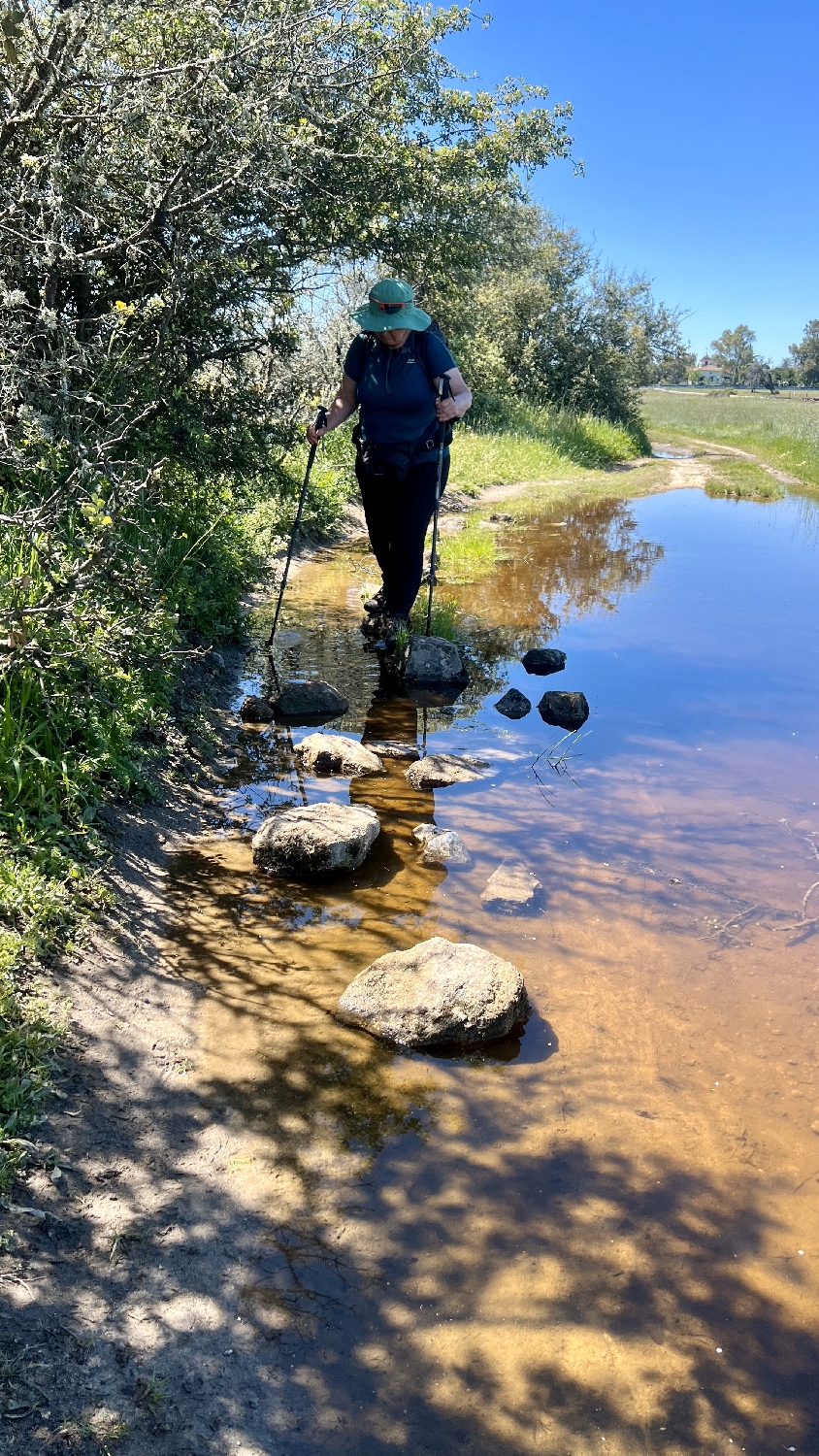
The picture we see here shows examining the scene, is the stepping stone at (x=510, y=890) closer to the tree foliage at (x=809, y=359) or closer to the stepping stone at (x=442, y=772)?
the stepping stone at (x=442, y=772)

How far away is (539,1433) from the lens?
245 cm

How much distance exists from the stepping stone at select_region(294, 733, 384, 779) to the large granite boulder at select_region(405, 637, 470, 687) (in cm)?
186

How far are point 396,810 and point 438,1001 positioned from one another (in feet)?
6.75

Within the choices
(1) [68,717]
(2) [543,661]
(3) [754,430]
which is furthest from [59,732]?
(3) [754,430]

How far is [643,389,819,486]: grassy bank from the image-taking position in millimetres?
31344

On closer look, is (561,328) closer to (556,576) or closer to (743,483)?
(743,483)

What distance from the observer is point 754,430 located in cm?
4753

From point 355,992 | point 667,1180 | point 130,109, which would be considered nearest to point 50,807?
point 355,992

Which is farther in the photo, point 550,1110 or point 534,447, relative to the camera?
point 534,447

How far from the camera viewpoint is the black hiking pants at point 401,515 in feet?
25.6

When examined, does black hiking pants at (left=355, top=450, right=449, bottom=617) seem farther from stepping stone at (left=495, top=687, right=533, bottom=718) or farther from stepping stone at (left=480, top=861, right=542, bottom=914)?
stepping stone at (left=480, top=861, right=542, bottom=914)

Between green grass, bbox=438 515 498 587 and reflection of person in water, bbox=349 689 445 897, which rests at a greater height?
green grass, bbox=438 515 498 587

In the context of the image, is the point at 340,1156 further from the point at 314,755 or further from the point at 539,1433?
the point at 314,755

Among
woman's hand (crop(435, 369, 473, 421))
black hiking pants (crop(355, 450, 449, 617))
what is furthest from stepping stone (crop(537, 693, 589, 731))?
woman's hand (crop(435, 369, 473, 421))
